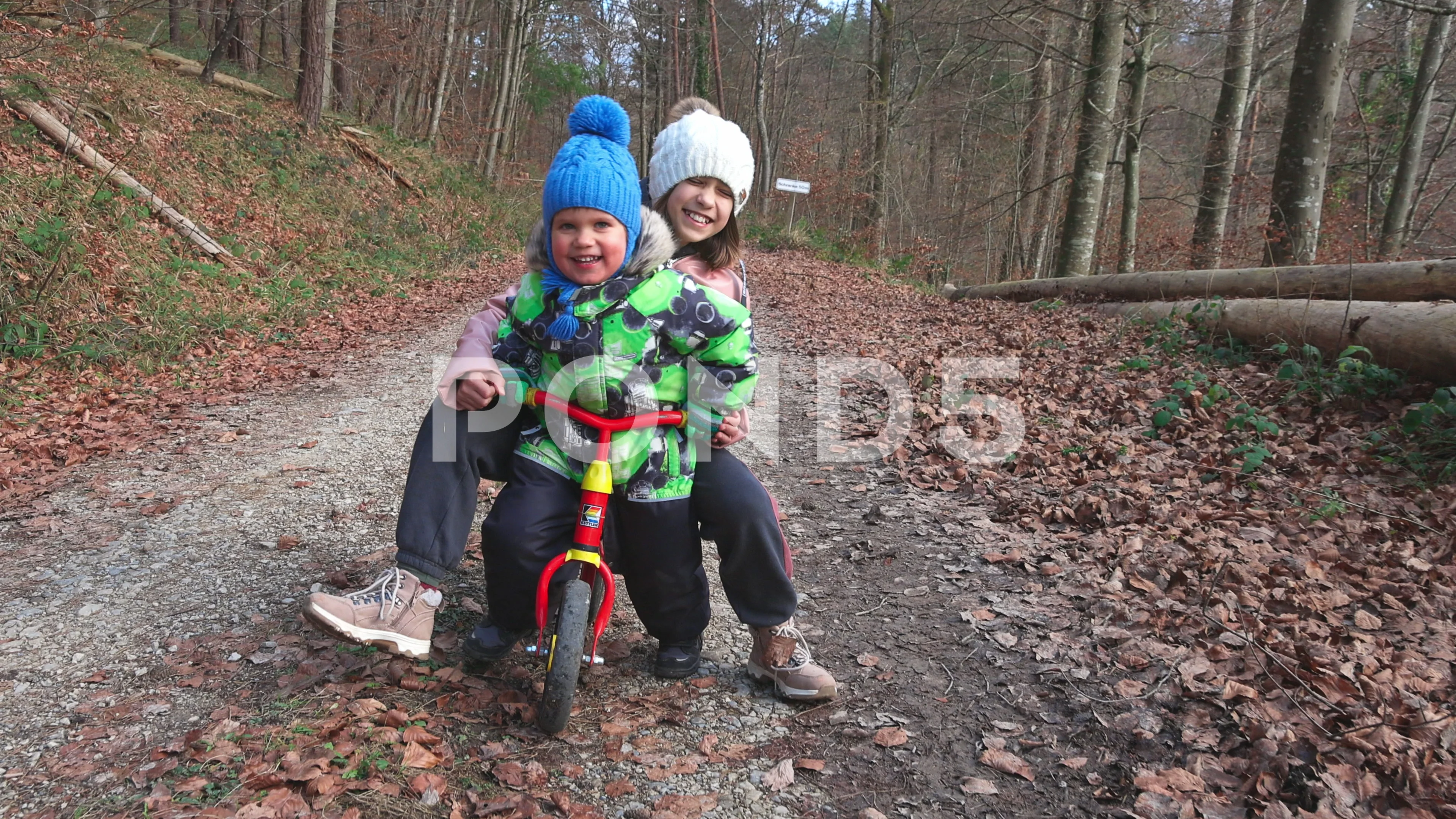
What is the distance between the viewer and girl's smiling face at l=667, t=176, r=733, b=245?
11.1ft

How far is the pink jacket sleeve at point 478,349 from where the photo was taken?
101 inches

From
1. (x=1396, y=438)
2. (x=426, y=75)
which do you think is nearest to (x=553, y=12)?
(x=426, y=75)

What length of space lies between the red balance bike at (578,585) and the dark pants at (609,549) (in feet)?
0.22

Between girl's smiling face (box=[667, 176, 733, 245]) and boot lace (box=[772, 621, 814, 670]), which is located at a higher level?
girl's smiling face (box=[667, 176, 733, 245])

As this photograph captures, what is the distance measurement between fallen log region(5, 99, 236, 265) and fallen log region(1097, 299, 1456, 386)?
999 centimetres

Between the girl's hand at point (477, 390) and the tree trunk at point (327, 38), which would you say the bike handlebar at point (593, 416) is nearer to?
the girl's hand at point (477, 390)

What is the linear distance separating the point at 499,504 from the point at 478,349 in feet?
1.66

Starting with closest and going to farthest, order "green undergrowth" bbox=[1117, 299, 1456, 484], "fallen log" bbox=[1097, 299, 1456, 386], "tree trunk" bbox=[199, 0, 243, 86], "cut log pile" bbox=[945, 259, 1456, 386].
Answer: "green undergrowth" bbox=[1117, 299, 1456, 484]
"fallen log" bbox=[1097, 299, 1456, 386]
"cut log pile" bbox=[945, 259, 1456, 386]
"tree trunk" bbox=[199, 0, 243, 86]

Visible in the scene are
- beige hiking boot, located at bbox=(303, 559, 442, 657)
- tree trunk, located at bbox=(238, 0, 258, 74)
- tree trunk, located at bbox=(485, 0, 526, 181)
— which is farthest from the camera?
tree trunk, located at bbox=(485, 0, 526, 181)

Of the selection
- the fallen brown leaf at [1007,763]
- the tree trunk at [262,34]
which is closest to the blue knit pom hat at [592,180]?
the fallen brown leaf at [1007,763]

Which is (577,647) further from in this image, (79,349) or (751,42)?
(751,42)

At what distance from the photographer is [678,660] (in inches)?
116

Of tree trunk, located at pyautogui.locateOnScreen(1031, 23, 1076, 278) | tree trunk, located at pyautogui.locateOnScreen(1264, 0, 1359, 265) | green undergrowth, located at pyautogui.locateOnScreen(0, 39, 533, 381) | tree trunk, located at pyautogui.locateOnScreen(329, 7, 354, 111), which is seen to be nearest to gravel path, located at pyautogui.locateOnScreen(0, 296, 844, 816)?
green undergrowth, located at pyautogui.locateOnScreen(0, 39, 533, 381)

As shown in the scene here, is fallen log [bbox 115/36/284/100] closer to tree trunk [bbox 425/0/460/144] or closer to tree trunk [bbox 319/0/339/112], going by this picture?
tree trunk [bbox 319/0/339/112]
